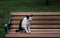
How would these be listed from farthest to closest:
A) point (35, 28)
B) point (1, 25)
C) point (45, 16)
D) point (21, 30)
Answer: point (1, 25)
point (45, 16)
point (35, 28)
point (21, 30)

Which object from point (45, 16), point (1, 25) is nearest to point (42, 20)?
point (45, 16)

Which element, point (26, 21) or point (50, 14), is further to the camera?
point (50, 14)

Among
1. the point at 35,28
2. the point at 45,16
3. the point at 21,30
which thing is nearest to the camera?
the point at 21,30

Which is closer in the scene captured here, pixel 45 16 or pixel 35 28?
pixel 35 28

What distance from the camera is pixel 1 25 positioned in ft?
30.8

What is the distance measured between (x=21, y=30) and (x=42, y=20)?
49.9 inches

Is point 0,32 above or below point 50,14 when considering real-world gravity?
below

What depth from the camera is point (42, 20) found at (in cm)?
826

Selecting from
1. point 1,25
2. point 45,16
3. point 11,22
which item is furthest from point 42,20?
point 1,25

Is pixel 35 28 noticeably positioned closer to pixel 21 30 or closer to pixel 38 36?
pixel 21 30

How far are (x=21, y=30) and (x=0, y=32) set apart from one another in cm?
143

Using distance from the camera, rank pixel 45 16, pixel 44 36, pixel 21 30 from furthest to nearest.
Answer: pixel 45 16
pixel 21 30
pixel 44 36

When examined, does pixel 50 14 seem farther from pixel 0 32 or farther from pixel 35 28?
pixel 0 32

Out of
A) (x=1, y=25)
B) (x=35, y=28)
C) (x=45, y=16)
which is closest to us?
(x=35, y=28)
